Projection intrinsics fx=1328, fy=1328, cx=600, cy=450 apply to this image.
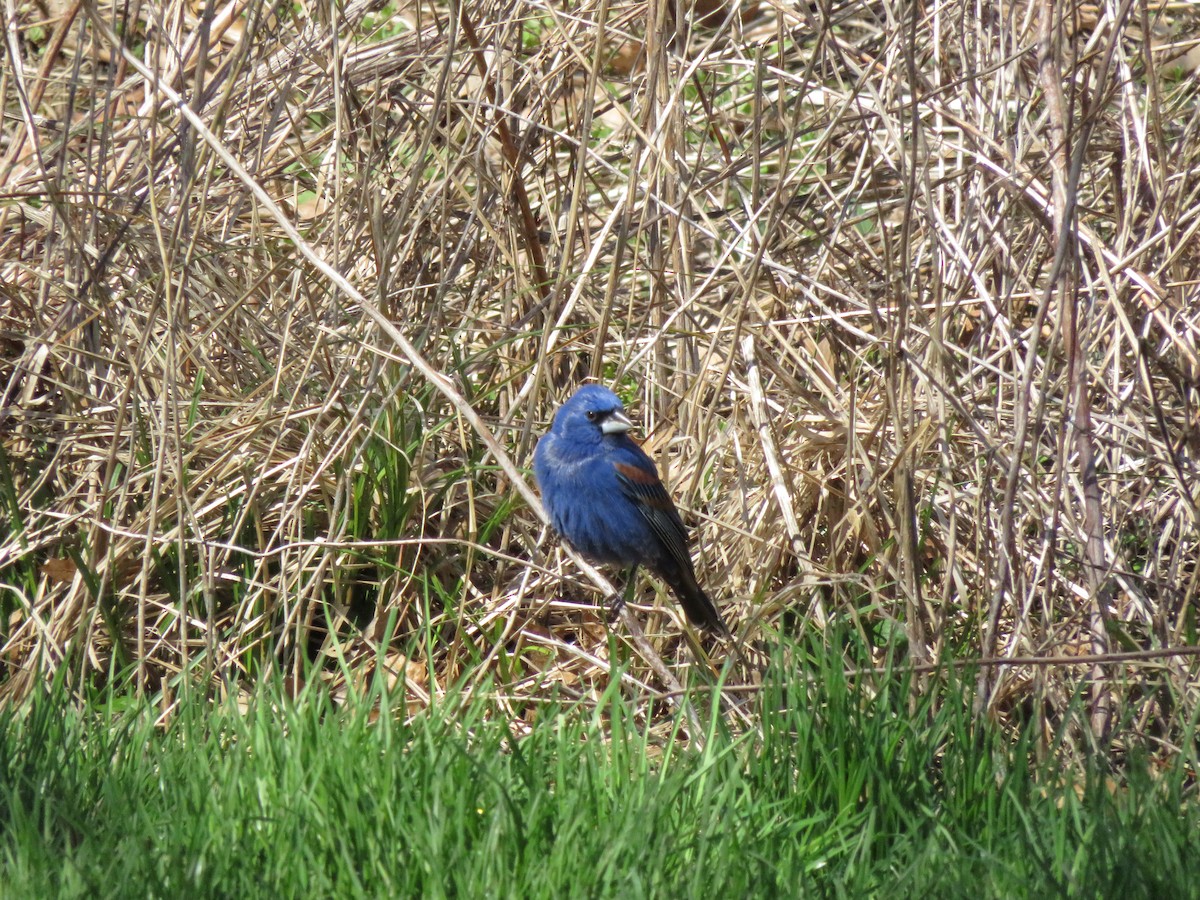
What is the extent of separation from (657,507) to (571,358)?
728 mm

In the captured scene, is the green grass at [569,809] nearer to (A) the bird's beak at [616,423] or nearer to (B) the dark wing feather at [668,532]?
(B) the dark wing feather at [668,532]

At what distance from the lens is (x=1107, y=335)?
3.83 metres

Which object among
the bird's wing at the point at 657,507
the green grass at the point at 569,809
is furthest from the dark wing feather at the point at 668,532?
the green grass at the point at 569,809

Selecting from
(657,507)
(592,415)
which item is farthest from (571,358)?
(657,507)

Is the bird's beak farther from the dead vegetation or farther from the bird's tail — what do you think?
the bird's tail

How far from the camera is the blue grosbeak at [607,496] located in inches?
162

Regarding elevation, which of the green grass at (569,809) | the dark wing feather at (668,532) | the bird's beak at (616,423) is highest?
the bird's beak at (616,423)

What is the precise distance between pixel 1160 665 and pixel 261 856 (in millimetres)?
2041

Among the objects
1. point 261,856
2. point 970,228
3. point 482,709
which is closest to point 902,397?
point 970,228

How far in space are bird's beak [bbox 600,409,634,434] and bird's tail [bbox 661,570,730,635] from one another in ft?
1.57

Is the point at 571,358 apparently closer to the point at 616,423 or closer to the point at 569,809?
the point at 616,423

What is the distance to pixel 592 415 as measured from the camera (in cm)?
408

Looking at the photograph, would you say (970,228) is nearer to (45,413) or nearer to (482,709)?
(482,709)

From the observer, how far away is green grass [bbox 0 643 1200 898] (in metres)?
→ 2.32
